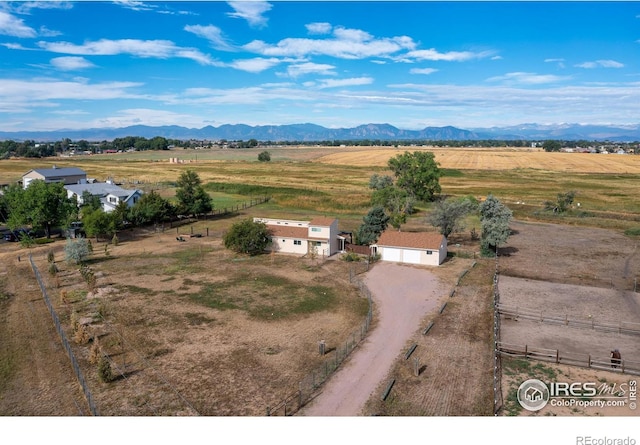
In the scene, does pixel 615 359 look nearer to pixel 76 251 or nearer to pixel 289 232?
pixel 289 232

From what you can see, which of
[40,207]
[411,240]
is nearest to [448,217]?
[411,240]

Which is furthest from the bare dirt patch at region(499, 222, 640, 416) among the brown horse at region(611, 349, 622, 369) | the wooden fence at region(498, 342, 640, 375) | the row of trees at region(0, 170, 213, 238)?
the row of trees at region(0, 170, 213, 238)

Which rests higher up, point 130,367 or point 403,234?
point 403,234

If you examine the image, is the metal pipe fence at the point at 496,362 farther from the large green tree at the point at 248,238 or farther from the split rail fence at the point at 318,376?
the large green tree at the point at 248,238

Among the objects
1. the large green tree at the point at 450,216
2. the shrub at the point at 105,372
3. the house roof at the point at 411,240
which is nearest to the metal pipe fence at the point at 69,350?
the shrub at the point at 105,372

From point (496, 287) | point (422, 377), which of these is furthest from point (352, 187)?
point (422, 377)

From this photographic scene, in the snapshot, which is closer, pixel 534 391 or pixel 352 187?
pixel 534 391

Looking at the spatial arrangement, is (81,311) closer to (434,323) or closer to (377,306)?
(377,306)
